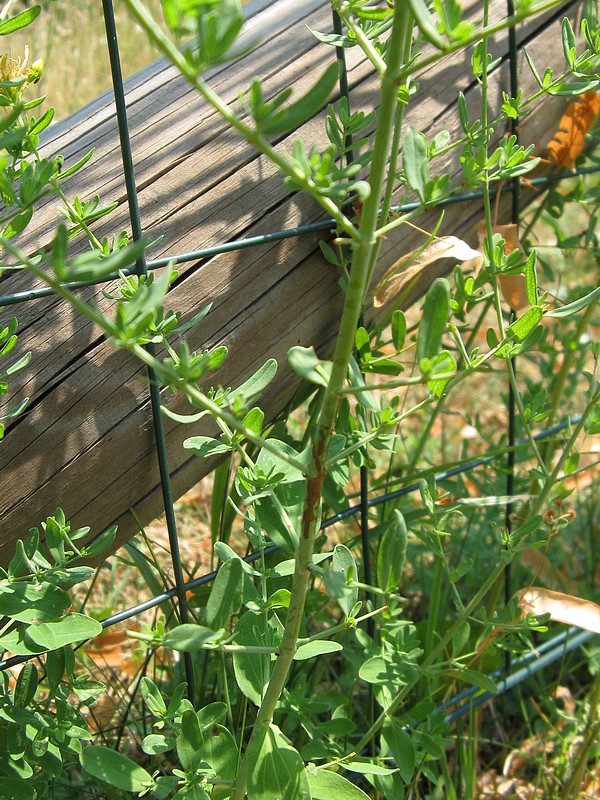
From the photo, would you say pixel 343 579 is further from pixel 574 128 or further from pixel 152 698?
pixel 574 128

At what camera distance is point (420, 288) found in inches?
54.8

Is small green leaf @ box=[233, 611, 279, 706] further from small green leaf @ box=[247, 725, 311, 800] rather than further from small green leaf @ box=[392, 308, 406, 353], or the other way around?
small green leaf @ box=[392, 308, 406, 353]

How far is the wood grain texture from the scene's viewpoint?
1.04m

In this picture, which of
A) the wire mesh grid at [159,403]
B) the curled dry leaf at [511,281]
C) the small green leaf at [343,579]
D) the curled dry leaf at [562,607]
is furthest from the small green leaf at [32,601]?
the curled dry leaf at [511,281]

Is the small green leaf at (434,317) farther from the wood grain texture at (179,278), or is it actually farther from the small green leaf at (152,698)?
the small green leaf at (152,698)

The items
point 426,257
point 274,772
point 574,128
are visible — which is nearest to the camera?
point 274,772

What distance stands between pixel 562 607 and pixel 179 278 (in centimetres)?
76

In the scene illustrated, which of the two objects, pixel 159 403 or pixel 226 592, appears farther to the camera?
pixel 159 403

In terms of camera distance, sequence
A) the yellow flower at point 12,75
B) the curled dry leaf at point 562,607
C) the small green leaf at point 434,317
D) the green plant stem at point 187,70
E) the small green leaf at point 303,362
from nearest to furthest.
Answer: the green plant stem at point 187,70 < the small green leaf at point 303,362 < the small green leaf at point 434,317 < the yellow flower at point 12,75 < the curled dry leaf at point 562,607

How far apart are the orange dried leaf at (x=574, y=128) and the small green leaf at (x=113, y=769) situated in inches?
46.5

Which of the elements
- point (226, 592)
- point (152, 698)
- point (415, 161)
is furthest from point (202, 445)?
point (415, 161)

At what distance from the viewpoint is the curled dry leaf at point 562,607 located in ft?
4.02

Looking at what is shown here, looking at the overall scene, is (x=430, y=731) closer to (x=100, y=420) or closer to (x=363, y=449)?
(x=363, y=449)

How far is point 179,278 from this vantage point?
1.11 m
